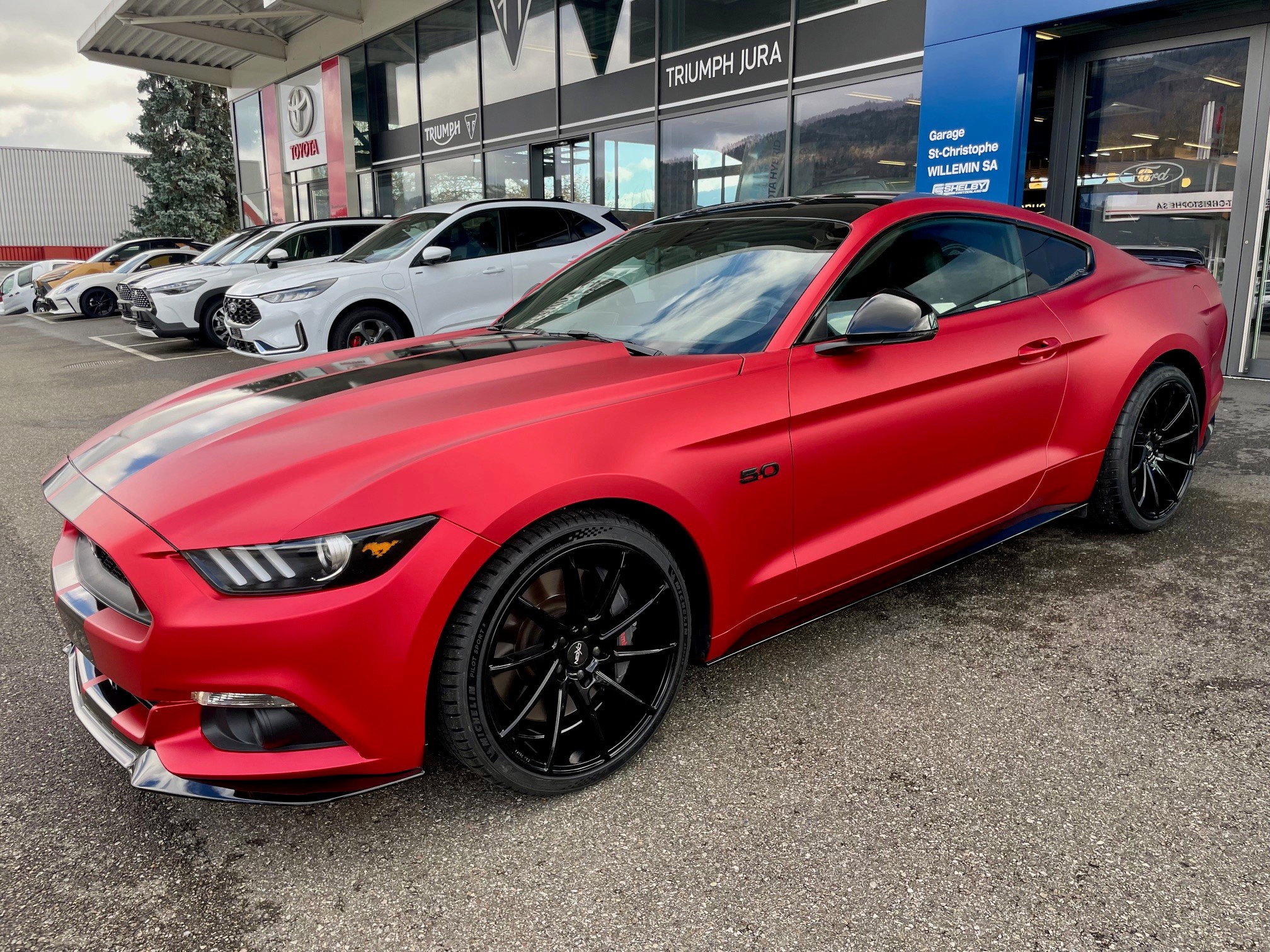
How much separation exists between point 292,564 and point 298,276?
718 centimetres

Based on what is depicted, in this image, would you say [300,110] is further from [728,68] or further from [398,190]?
[728,68]

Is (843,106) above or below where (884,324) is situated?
above

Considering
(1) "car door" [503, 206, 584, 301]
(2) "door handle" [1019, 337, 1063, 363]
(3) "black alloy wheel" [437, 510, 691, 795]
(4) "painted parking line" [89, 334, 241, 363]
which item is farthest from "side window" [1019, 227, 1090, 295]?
(4) "painted parking line" [89, 334, 241, 363]

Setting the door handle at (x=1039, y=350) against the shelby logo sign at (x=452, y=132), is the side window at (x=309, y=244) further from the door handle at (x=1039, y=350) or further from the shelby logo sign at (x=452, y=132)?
the door handle at (x=1039, y=350)

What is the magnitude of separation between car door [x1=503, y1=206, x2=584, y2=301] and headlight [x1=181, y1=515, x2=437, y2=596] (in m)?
7.08

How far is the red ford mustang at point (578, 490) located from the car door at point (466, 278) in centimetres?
513

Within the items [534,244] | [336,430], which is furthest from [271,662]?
[534,244]

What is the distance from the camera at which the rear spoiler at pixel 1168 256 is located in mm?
4309

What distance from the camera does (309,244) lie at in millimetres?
12398

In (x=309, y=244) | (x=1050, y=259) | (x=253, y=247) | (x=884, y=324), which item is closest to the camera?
(x=884, y=324)

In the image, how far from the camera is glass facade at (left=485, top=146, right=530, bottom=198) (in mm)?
15703

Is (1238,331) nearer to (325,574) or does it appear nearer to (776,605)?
(776,605)

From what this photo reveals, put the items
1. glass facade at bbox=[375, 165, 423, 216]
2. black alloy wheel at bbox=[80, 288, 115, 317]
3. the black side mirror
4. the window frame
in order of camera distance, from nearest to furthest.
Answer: the black side mirror, the window frame, glass facade at bbox=[375, 165, 423, 216], black alloy wheel at bbox=[80, 288, 115, 317]

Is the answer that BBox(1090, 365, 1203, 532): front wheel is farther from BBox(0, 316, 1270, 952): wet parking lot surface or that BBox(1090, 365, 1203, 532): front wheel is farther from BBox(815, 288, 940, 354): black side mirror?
BBox(815, 288, 940, 354): black side mirror
